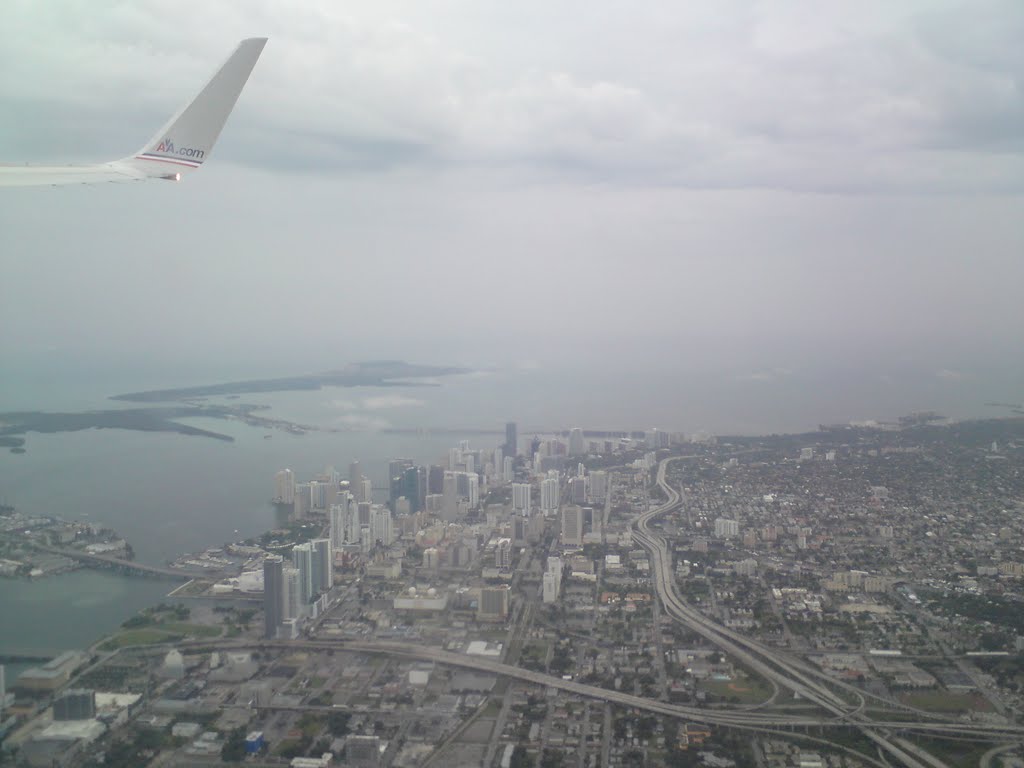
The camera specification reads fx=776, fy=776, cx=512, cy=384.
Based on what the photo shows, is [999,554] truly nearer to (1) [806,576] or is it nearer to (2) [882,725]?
(1) [806,576]

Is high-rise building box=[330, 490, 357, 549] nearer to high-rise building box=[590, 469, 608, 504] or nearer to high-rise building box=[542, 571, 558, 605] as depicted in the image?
high-rise building box=[542, 571, 558, 605]

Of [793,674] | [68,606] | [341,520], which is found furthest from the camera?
[341,520]

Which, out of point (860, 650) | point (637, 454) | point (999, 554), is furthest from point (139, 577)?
point (999, 554)

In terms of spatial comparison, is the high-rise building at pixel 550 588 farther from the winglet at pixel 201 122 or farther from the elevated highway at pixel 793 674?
the winglet at pixel 201 122

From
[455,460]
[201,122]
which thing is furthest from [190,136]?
[455,460]

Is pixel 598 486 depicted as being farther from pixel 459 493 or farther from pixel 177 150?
pixel 177 150
